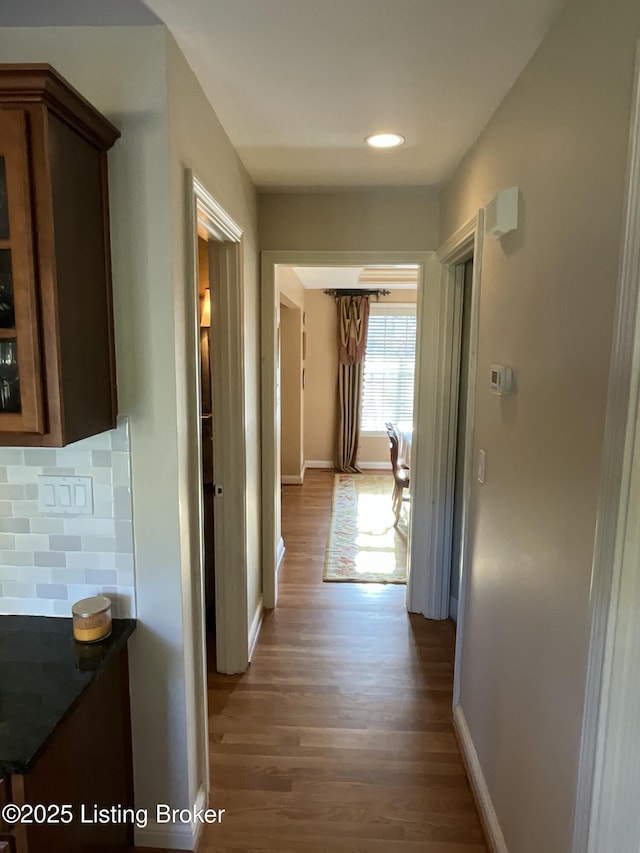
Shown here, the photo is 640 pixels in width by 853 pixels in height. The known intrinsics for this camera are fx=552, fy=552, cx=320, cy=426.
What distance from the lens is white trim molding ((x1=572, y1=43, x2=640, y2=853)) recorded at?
39.2 inches

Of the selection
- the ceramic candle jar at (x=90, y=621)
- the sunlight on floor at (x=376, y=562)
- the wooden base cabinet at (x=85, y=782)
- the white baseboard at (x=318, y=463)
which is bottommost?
the sunlight on floor at (x=376, y=562)

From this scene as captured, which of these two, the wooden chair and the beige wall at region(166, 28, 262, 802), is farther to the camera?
the wooden chair

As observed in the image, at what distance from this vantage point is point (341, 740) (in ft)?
7.54

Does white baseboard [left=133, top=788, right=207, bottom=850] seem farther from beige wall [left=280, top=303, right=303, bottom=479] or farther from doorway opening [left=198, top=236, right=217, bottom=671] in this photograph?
beige wall [left=280, top=303, right=303, bottom=479]

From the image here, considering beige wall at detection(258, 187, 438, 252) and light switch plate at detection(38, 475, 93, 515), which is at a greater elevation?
beige wall at detection(258, 187, 438, 252)

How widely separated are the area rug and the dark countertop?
8.02ft

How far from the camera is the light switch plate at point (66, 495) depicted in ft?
5.25

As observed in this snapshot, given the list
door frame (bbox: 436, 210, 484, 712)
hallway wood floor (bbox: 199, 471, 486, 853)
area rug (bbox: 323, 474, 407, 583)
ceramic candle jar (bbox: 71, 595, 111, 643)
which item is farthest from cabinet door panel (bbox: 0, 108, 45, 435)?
area rug (bbox: 323, 474, 407, 583)

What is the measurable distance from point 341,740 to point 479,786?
58 cm

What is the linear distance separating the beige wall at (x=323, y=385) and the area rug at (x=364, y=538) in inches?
30.8

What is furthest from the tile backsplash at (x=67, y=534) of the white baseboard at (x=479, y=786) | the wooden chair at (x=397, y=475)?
the wooden chair at (x=397, y=475)

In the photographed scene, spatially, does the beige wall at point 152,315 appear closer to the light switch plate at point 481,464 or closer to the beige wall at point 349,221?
the light switch plate at point 481,464

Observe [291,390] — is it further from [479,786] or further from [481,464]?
[479,786]

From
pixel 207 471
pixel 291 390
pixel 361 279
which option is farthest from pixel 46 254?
pixel 361 279
